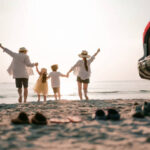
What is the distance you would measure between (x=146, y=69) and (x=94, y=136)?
2.74 meters

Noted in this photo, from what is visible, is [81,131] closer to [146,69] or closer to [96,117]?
[96,117]

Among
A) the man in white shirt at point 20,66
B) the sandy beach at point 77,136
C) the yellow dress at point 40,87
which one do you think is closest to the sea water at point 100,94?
the yellow dress at point 40,87

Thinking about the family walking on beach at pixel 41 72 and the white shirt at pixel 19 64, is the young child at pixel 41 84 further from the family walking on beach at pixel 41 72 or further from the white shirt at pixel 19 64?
the white shirt at pixel 19 64

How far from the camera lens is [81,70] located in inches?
337

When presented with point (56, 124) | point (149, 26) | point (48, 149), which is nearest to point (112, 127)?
point (56, 124)

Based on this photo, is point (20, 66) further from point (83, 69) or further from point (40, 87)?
point (83, 69)

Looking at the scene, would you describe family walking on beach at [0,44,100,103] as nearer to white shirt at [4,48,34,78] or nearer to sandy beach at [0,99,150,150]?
white shirt at [4,48,34,78]

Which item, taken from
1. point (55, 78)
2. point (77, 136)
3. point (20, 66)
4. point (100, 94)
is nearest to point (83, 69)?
point (55, 78)

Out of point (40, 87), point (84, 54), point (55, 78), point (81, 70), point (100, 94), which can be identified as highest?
point (84, 54)

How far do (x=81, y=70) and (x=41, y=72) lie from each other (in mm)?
1699

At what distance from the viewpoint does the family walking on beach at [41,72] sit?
7.62 metres

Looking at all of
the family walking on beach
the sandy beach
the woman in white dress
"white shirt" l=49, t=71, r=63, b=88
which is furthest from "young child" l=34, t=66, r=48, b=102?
the sandy beach

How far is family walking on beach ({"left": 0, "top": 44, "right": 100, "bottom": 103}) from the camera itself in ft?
25.0

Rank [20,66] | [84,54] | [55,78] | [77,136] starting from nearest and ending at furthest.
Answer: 1. [77,136]
2. [20,66]
3. [84,54]
4. [55,78]
